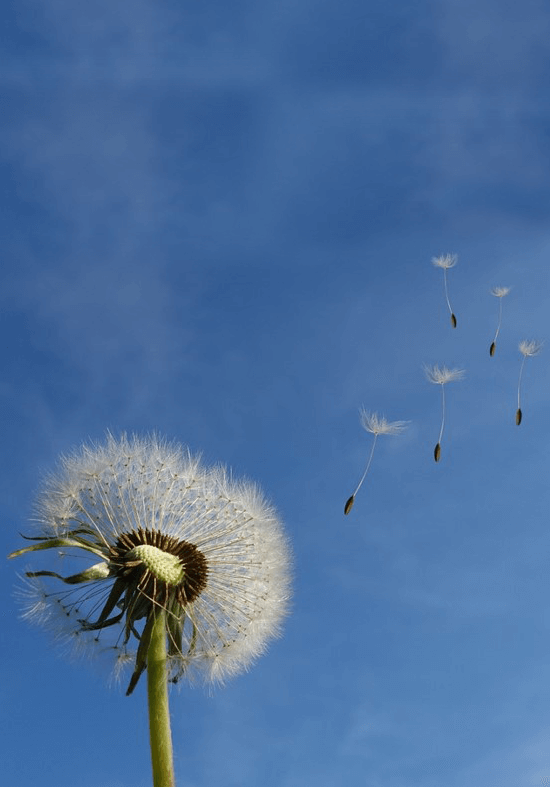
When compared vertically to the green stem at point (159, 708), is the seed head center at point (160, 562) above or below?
above

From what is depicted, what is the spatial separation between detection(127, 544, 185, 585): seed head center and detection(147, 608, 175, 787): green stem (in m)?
0.41

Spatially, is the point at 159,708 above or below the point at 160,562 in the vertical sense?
below

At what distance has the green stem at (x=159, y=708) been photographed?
9.91 metres

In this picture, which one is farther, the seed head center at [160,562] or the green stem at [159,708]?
the seed head center at [160,562]

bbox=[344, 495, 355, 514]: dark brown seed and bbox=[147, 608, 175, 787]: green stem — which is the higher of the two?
bbox=[344, 495, 355, 514]: dark brown seed

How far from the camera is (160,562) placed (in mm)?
11406

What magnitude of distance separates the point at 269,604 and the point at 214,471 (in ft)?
6.28

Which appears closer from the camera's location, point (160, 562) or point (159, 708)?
point (159, 708)

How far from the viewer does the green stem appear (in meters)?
9.91

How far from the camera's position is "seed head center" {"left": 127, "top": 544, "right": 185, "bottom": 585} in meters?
11.3

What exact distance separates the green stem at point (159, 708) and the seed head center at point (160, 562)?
0.41 metres

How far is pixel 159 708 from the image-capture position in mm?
10344

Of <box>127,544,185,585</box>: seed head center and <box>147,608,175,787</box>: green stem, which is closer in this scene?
<box>147,608,175,787</box>: green stem

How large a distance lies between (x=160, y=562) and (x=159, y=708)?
1.72 m
